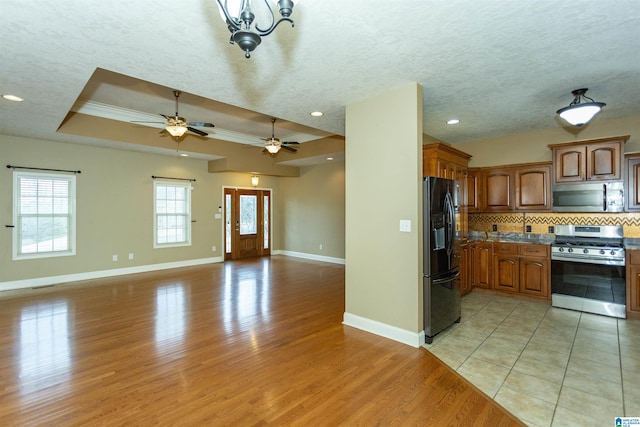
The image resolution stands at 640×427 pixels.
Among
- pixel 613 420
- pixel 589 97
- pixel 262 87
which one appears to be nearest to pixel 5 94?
pixel 262 87

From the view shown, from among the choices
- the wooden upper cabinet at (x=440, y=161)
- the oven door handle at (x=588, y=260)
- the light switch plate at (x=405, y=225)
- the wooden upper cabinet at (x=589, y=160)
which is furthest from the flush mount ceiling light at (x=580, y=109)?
the light switch plate at (x=405, y=225)

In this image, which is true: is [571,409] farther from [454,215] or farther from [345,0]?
[345,0]

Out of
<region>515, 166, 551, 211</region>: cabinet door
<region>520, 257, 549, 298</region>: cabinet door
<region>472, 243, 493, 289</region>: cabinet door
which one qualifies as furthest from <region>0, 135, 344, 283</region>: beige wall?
<region>520, 257, 549, 298</region>: cabinet door

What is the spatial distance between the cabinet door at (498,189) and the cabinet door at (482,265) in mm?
736

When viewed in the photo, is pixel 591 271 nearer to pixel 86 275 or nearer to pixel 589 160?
pixel 589 160

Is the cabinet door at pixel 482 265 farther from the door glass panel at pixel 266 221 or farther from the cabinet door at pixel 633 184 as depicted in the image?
the door glass panel at pixel 266 221

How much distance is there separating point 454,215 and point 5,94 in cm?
535

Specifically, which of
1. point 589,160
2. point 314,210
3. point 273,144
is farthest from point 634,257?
point 314,210

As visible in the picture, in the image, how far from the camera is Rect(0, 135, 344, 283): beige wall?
5.83 metres

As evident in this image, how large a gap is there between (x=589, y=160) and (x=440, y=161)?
216cm

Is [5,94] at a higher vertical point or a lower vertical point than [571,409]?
higher

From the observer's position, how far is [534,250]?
Result: 191 inches

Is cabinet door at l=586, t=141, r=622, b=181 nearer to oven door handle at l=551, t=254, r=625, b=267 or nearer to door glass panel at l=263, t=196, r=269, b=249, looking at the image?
oven door handle at l=551, t=254, r=625, b=267

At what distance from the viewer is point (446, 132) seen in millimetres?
5410
